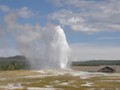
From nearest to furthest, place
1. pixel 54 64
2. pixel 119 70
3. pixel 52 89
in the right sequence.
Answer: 1. pixel 52 89
2. pixel 119 70
3. pixel 54 64

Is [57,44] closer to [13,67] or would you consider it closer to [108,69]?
[13,67]

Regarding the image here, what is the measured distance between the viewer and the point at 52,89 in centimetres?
6756

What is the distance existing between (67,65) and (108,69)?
111 ft

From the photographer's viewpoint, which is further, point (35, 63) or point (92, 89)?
point (35, 63)

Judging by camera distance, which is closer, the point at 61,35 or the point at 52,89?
the point at 52,89

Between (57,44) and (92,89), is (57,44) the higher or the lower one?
the higher one

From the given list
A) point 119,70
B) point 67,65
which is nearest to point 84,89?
point 119,70

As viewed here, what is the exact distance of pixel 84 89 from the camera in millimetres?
67688

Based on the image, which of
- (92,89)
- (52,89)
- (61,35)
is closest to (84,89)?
(92,89)

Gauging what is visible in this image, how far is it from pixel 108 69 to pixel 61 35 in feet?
158

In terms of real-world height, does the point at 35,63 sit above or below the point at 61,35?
below

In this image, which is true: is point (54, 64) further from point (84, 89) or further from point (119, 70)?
point (84, 89)

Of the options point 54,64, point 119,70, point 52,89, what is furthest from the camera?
point 54,64

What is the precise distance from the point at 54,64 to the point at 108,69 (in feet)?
125
